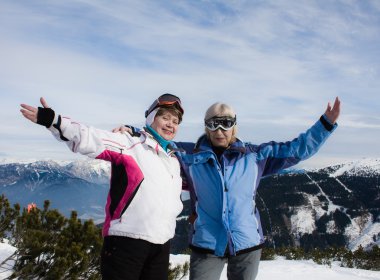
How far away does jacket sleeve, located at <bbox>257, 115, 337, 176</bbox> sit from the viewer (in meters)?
3.72

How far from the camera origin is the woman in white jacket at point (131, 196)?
265 cm

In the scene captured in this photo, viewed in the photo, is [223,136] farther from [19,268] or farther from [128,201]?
[19,268]

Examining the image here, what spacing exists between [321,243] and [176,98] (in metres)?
129

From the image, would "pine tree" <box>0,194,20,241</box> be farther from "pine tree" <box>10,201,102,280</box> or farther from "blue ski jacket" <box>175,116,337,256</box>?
"blue ski jacket" <box>175,116,337,256</box>

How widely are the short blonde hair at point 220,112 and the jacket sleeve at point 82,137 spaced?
122 centimetres

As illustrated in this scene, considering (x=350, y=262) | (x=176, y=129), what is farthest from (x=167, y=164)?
(x=350, y=262)

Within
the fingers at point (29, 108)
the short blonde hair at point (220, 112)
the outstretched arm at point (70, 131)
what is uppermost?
the short blonde hair at point (220, 112)

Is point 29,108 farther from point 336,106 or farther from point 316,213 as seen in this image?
point 316,213

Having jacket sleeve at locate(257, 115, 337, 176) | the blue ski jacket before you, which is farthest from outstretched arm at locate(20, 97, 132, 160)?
Result: jacket sleeve at locate(257, 115, 337, 176)

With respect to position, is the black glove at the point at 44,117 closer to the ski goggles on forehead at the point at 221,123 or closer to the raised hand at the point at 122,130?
the raised hand at the point at 122,130

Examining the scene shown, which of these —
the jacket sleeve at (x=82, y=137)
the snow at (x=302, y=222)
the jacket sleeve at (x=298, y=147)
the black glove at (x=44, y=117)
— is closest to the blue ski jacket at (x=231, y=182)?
the jacket sleeve at (x=298, y=147)

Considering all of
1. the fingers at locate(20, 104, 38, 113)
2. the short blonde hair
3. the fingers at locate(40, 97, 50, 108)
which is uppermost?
the short blonde hair

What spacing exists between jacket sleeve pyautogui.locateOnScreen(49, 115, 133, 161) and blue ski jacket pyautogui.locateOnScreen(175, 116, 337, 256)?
918 mm

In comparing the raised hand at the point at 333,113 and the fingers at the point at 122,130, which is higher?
the raised hand at the point at 333,113
